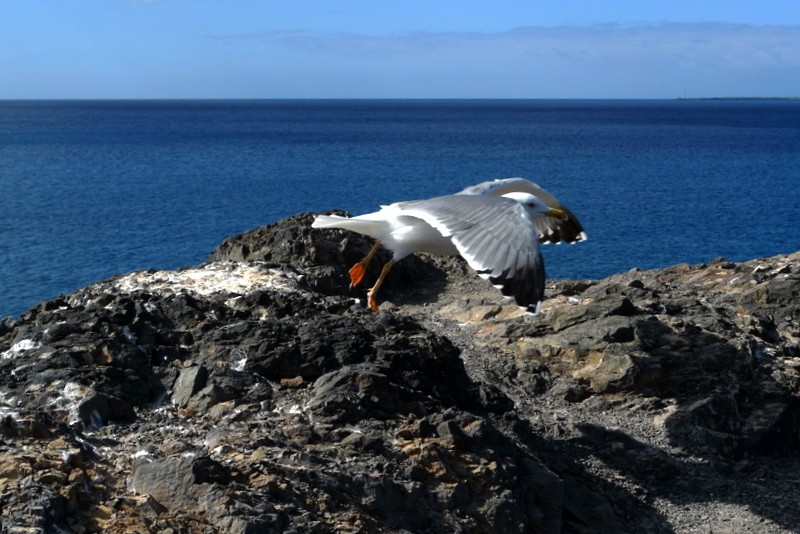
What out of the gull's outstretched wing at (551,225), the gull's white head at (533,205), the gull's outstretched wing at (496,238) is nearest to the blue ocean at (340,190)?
the gull's outstretched wing at (551,225)

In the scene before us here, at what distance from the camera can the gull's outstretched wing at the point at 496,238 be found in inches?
319

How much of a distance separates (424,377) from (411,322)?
1124mm

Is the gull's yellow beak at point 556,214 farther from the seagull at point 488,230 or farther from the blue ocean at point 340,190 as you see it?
the blue ocean at point 340,190

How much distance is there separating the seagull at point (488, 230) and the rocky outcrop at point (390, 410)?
2.83 ft

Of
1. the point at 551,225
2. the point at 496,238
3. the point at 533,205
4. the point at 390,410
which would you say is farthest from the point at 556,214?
the point at 390,410

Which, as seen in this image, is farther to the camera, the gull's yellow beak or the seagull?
the gull's yellow beak

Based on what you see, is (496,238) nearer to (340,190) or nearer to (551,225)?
(551,225)

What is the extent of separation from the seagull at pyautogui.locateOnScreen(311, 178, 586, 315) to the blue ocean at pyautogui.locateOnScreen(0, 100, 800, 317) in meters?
16.9

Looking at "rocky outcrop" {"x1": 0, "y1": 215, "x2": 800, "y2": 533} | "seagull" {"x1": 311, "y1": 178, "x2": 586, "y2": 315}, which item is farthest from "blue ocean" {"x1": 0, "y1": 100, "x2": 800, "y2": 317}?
"seagull" {"x1": 311, "y1": 178, "x2": 586, "y2": 315}

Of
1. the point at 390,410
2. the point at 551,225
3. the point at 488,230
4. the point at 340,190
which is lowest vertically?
the point at 340,190

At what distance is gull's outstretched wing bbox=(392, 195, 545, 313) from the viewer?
26.6ft

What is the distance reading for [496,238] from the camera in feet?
28.2

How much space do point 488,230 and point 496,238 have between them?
186mm

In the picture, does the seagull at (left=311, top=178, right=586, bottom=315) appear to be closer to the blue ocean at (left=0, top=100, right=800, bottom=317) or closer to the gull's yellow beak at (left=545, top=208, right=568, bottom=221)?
the gull's yellow beak at (left=545, top=208, right=568, bottom=221)
